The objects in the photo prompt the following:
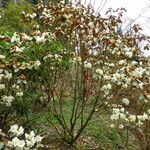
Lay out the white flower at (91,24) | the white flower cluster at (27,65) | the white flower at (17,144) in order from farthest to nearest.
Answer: the white flower at (91,24)
the white flower cluster at (27,65)
the white flower at (17,144)

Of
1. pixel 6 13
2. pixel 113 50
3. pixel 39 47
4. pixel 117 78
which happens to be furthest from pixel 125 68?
pixel 6 13

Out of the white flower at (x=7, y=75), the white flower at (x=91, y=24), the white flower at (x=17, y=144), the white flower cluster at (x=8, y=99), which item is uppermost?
the white flower at (x=91, y=24)

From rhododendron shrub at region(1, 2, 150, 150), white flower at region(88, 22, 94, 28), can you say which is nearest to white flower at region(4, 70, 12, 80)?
rhododendron shrub at region(1, 2, 150, 150)

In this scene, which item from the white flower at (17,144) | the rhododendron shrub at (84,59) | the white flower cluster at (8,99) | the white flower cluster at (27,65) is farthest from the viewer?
the white flower cluster at (8,99)

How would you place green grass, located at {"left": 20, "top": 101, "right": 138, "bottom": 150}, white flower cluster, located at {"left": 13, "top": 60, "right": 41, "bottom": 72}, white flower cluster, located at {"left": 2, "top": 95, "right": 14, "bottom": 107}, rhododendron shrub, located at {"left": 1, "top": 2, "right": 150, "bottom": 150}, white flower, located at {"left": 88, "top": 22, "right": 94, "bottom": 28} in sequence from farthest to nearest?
green grass, located at {"left": 20, "top": 101, "right": 138, "bottom": 150}, white flower, located at {"left": 88, "top": 22, "right": 94, "bottom": 28}, white flower cluster, located at {"left": 2, "top": 95, "right": 14, "bottom": 107}, rhododendron shrub, located at {"left": 1, "top": 2, "right": 150, "bottom": 150}, white flower cluster, located at {"left": 13, "top": 60, "right": 41, "bottom": 72}

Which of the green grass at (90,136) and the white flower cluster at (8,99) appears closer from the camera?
the white flower cluster at (8,99)

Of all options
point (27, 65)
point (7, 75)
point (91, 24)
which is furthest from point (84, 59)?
point (7, 75)

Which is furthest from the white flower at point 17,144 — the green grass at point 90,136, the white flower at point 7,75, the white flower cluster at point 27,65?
the green grass at point 90,136

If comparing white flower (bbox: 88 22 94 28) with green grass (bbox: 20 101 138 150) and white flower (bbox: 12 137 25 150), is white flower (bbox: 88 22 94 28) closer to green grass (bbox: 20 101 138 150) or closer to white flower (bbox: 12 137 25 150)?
green grass (bbox: 20 101 138 150)

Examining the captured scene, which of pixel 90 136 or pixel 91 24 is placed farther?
pixel 90 136

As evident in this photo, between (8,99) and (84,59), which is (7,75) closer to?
(8,99)

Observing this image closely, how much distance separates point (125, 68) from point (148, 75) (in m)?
0.31

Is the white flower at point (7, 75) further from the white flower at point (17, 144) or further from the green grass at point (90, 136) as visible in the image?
the white flower at point (17, 144)

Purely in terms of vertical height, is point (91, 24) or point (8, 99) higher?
point (91, 24)
